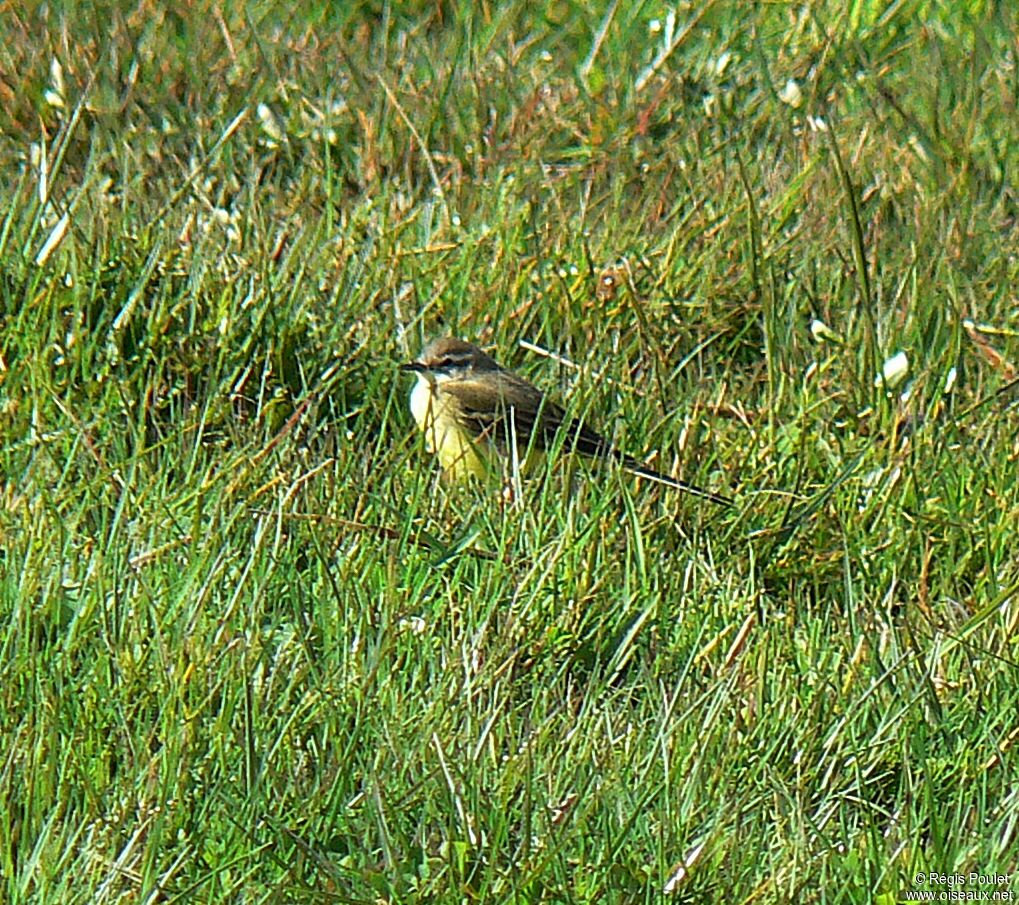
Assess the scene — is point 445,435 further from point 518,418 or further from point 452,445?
point 518,418

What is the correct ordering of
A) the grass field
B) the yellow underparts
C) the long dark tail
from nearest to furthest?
the grass field
the long dark tail
the yellow underparts

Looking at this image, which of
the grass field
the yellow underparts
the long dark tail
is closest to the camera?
the grass field

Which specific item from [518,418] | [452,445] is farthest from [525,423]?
[452,445]

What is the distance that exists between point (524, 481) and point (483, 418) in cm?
43

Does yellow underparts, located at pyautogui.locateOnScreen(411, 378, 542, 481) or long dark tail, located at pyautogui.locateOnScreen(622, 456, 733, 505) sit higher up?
long dark tail, located at pyautogui.locateOnScreen(622, 456, 733, 505)

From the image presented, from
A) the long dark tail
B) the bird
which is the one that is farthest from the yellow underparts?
the long dark tail

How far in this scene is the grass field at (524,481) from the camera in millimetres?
3363

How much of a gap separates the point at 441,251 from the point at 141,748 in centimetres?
278

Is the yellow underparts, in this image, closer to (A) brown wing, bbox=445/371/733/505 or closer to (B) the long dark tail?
(A) brown wing, bbox=445/371/733/505

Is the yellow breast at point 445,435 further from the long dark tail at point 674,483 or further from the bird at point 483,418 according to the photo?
the long dark tail at point 674,483

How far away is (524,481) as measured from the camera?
483 cm

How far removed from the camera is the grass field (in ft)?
11.0

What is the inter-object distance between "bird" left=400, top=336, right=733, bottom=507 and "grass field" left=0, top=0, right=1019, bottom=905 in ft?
0.30

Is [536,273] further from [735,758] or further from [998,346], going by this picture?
[735,758]
